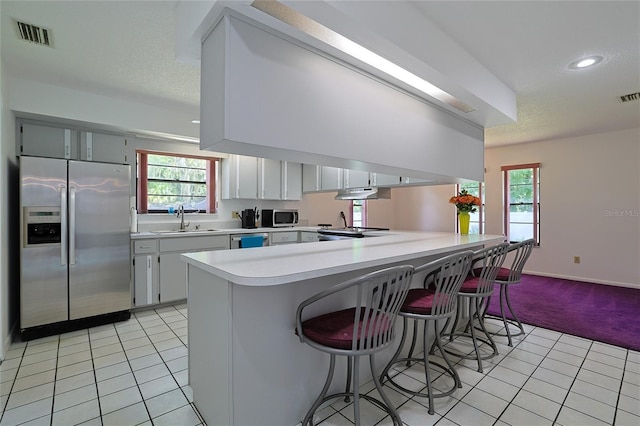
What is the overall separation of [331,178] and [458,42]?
2994 millimetres

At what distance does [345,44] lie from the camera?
6.04ft

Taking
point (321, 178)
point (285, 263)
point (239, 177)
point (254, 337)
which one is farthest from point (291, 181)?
point (254, 337)

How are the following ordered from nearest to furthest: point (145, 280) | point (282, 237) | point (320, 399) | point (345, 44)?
point (320, 399), point (345, 44), point (145, 280), point (282, 237)

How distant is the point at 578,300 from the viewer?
4.01 metres

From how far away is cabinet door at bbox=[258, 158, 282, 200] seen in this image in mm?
4902

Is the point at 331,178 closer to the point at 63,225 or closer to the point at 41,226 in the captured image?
the point at 63,225

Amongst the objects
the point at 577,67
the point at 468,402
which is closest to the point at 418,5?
the point at 577,67

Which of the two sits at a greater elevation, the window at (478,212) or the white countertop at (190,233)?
the window at (478,212)

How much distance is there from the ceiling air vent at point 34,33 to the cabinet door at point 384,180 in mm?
3620

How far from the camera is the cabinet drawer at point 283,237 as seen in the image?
4617mm

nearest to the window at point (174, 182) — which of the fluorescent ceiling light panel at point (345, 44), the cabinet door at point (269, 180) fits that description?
the cabinet door at point (269, 180)

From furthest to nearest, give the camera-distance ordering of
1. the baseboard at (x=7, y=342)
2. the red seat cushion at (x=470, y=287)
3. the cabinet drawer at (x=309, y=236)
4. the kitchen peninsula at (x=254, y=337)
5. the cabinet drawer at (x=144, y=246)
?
the cabinet drawer at (x=309, y=236) → the cabinet drawer at (x=144, y=246) → the baseboard at (x=7, y=342) → the red seat cushion at (x=470, y=287) → the kitchen peninsula at (x=254, y=337)

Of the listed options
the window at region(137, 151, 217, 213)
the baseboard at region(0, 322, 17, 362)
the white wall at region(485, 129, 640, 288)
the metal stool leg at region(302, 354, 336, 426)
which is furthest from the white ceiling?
the baseboard at region(0, 322, 17, 362)

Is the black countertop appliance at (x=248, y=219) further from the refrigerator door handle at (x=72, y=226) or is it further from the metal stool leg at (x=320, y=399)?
the metal stool leg at (x=320, y=399)
